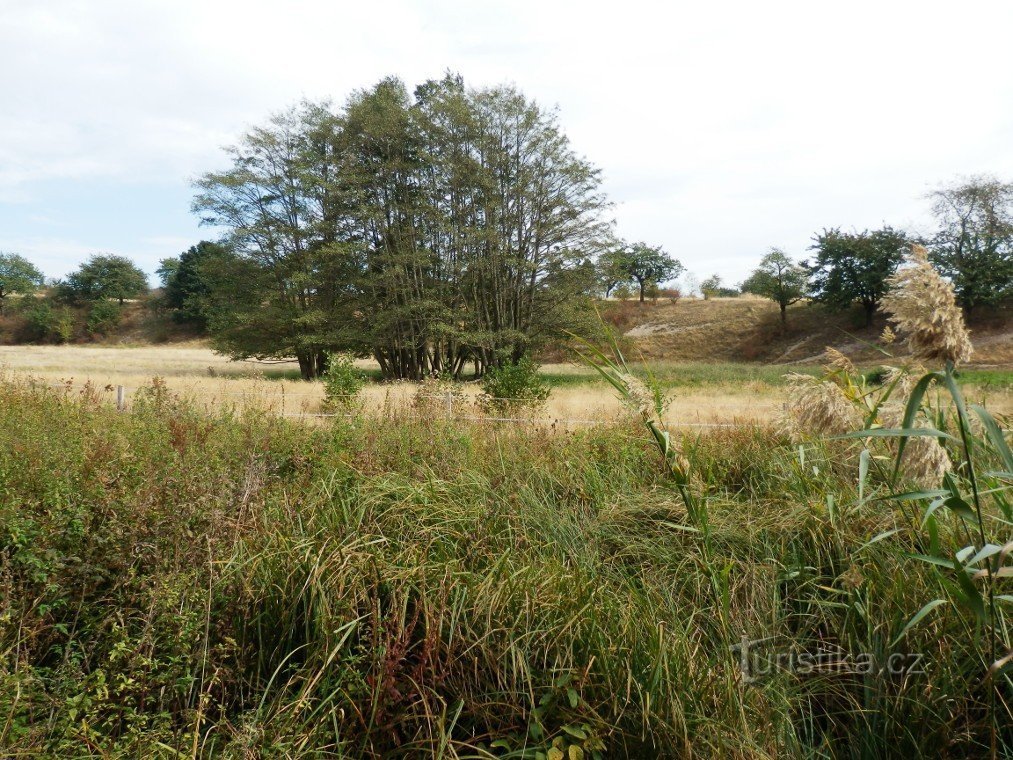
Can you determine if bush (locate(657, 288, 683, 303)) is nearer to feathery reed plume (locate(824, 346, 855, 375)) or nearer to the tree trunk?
the tree trunk

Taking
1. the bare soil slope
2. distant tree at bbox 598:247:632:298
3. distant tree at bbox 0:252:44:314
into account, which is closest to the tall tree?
distant tree at bbox 598:247:632:298

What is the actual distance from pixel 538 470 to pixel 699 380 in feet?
79.9

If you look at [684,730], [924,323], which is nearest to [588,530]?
[684,730]

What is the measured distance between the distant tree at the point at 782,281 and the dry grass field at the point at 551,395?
690 inches

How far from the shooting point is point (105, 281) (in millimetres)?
70875

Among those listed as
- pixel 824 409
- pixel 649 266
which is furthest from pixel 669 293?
pixel 824 409

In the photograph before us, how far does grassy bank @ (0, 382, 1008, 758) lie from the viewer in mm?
2500

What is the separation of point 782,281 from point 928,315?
5366 cm

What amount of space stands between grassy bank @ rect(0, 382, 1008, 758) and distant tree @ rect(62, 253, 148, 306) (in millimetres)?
77767

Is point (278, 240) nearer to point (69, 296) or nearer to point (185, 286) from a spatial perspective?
point (185, 286)

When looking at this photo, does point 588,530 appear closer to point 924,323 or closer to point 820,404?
point 820,404

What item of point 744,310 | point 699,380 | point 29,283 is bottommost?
point 699,380

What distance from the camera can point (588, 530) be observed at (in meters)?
3.95

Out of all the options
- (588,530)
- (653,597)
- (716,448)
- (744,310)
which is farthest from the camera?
(744,310)
